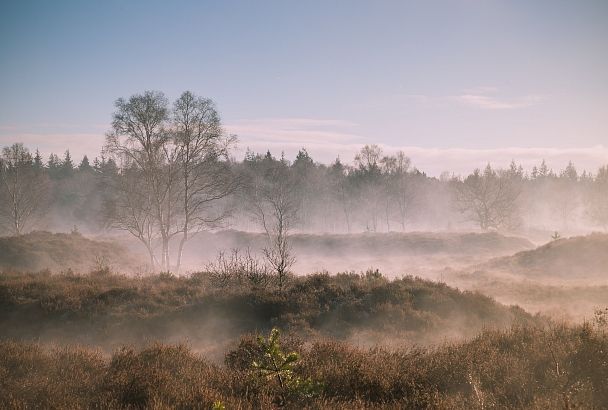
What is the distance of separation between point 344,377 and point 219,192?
2413 centimetres

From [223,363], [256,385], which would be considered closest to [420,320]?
[223,363]

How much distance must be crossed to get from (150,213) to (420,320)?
21652 mm

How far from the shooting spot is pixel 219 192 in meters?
29.3

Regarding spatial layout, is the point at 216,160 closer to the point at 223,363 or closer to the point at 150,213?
the point at 150,213

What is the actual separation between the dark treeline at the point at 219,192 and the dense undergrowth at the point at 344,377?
7982 millimetres

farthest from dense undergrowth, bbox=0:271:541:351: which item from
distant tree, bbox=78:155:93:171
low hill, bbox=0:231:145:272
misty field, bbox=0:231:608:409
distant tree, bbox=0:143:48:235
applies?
distant tree, bbox=78:155:93:171

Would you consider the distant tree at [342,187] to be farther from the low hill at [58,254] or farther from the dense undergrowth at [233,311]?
the dense undergrowth at [233,311]

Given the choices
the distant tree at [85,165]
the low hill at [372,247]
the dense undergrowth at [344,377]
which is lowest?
the low hill at [372,247]

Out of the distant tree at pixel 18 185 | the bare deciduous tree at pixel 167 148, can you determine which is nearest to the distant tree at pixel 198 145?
the bare deciduous tree at pixel 167 148

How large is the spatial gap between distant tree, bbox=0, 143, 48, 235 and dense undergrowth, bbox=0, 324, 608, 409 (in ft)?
148

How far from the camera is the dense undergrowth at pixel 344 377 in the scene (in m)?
5.41

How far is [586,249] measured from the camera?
90.4 ft

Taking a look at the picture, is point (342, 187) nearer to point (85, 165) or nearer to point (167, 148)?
point (167, 148)

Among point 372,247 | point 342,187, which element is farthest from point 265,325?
point 342,187
